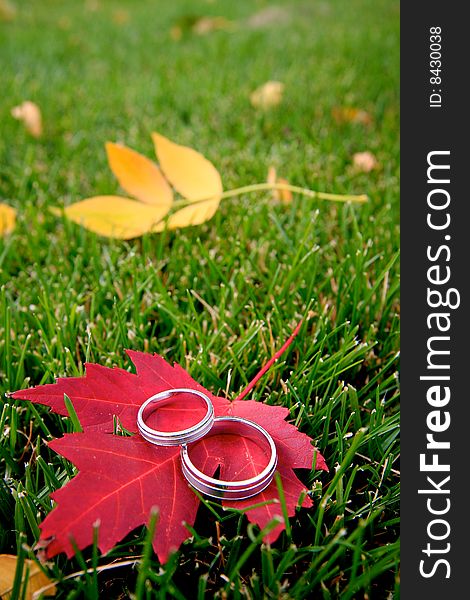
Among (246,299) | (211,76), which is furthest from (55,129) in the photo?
(246,299)

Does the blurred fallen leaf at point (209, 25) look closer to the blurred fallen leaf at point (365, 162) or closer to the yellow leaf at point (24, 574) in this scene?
the blurred fallen leaf at point (365, 162)

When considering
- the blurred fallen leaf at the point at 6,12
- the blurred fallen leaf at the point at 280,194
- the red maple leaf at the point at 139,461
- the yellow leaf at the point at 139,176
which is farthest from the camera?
the blurred fallen leaf at the point at 6,12

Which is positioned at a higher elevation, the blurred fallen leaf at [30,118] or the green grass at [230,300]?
the blurred fallen leaf at [30,118]

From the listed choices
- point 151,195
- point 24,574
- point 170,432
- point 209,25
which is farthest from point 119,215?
point 209,25

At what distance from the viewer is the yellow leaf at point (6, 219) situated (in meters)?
1.22

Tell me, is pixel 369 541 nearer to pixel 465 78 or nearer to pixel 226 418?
pixel 226 418

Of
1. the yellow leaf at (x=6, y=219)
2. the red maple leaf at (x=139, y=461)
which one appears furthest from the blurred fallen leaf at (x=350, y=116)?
the red maple leaf at (x=139, y=461)

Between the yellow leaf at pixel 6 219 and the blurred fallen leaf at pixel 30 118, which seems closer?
the yellow leaf at pixel 6 219

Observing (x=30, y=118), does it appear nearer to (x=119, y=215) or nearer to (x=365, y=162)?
(x=119, y=215)

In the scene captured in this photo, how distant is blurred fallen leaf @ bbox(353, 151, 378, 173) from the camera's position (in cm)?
161

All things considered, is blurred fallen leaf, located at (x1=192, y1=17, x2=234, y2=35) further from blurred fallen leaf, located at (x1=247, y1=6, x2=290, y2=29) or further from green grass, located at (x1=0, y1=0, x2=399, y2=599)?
green grass, located at (x1=0, y1=0, x2=399, y2=599)

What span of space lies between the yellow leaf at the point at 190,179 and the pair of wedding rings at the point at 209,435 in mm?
565

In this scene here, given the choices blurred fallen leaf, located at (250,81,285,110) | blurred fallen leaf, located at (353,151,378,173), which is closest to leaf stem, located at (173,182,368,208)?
blurred fallen leaf, located at (353,151,378,173)

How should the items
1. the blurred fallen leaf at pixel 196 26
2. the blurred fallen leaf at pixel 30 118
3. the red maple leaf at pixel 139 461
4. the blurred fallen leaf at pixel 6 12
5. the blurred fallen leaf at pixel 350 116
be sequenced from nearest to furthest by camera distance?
the red maple leaf at pixel 139 461
the blurred fallen leaf at pixel 30 118
the blurred fallen leaf at pixel 350 116
the blurred fallen leaf at pixel 196 26
the blurred fallen leaf at pixel 6 12
